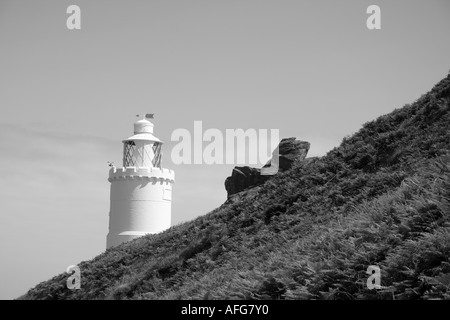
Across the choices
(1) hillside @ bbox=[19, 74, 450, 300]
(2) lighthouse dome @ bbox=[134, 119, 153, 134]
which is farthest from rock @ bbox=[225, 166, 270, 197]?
(2) lighthouse dome @ bbox=[134, 119, 153, 134]

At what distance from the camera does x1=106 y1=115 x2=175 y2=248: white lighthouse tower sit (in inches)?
1972

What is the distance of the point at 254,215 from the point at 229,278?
25.4 ft

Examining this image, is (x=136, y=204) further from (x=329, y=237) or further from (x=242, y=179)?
(x=329, y=237)

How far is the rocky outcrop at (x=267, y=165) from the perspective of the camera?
88.9 feet

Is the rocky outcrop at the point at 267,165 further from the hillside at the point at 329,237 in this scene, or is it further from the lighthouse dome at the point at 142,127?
the lighthouse dome at the point at 142,127

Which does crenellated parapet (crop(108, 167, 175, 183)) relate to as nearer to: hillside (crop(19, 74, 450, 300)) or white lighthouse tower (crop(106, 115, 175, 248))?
white lighthouse tower (crop(106, 115, 175, 248))

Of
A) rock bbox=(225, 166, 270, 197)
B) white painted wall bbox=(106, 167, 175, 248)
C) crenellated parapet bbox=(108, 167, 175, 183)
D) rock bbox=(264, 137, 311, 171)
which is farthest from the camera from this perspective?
crenellated parapet bbox=(108, 167, 175, 183)

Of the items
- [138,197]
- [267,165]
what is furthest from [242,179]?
[138,197]

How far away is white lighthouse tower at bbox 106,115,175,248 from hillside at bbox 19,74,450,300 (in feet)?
70.3

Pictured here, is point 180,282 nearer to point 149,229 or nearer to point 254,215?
point 254,215

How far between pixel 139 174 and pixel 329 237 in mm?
41187

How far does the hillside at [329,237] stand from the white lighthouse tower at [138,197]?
21435 mm

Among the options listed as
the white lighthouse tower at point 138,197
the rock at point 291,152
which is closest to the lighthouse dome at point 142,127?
the white lighthouse tower at point 138,197
